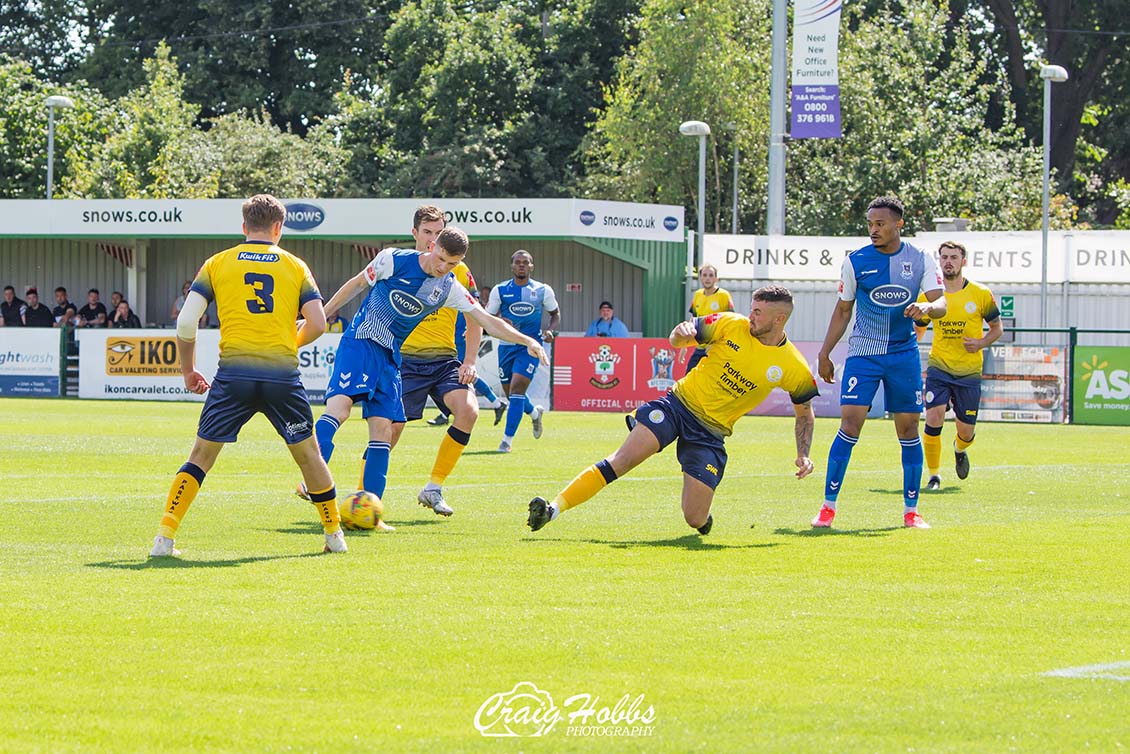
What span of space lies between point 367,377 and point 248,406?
212 cm

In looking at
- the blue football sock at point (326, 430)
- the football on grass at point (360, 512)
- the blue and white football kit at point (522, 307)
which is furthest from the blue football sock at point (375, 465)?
the blue and white football kit at point (522, 307)

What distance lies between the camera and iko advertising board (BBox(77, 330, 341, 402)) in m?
33.4

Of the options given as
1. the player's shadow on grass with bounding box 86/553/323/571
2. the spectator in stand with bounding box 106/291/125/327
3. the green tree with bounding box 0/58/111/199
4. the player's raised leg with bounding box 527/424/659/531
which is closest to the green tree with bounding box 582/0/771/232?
the spectator in stand with bounding box 106/291/125/327

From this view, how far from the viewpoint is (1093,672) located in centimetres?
641

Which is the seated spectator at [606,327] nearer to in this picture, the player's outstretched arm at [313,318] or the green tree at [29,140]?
the player's outstretched arm at [313,318]

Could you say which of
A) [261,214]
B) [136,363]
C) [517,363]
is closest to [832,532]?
[261,214]

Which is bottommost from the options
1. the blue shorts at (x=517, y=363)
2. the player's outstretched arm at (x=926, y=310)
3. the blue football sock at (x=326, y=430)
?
the blue football sock at (x=326, y=430)

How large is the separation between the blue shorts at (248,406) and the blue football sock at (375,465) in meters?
2.01

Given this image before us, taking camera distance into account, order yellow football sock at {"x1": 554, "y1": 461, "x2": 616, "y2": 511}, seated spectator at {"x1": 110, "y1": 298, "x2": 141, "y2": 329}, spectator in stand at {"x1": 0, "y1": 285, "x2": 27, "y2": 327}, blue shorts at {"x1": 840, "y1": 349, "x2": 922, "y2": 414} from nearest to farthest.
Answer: yellow football sock at {"x1": 554, "y1": 461, "x2": 616, "y2": 511} < blue shorts at {"x1": 840, "y1": 349, "x2": 922, "y2": 414} < seated spectator at {"x1": 110, "y1": 298, "x2": 141, "y2": 329} < spectator in stand at {"x1": 0, "y1": 285, "x2": 27, "y2": 327}

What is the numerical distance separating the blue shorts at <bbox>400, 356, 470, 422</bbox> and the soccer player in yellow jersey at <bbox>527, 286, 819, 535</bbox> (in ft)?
7.75

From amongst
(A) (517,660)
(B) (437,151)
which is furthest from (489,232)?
(A) (517,660)

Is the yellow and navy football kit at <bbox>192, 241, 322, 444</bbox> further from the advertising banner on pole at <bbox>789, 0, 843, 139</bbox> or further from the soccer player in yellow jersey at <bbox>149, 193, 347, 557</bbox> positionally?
the advertising banner on pole at <bbox>789, 0, 843, 139</bbox>

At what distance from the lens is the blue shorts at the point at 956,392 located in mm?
16234

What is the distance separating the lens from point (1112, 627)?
7.48 m
